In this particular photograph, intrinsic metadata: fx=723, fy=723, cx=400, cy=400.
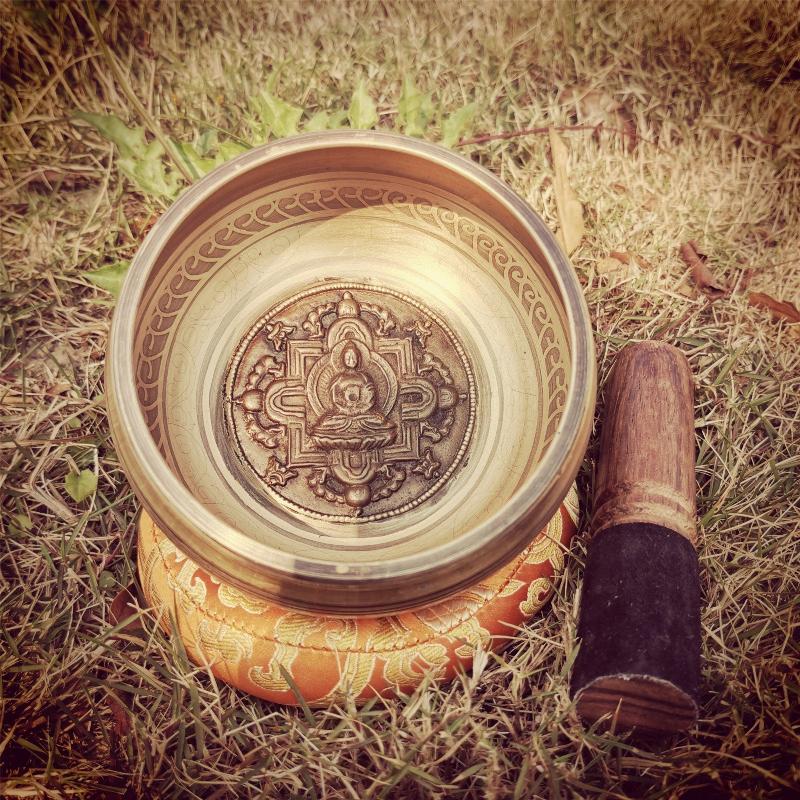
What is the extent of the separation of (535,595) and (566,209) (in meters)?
1.12

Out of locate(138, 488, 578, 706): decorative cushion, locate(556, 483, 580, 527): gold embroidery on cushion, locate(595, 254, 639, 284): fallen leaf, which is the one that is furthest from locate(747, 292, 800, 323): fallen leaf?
locate(138, 488, 578, 706): decorative cushion

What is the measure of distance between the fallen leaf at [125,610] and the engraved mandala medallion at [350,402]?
42cm

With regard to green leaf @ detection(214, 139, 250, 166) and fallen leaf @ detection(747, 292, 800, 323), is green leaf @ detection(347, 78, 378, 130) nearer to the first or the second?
green leaf @ detection(214, 139, 250, 166)

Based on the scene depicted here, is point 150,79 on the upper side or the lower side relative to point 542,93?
upper

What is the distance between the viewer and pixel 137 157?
194cm

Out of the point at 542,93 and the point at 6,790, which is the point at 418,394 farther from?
the point at 542,93

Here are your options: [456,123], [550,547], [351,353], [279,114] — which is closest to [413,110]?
[456,123]

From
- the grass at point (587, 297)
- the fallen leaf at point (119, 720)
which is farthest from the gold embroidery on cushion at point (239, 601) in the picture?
the fallen leaf at point (119, 720)

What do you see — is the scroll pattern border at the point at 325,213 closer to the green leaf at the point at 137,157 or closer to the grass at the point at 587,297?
the grass at the point at 587,297

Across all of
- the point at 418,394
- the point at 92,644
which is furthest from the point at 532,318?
the point at 92,644

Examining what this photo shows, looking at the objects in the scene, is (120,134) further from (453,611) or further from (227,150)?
(453,611)

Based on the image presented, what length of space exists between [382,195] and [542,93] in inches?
40.4

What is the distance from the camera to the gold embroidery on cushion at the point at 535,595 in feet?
4.76

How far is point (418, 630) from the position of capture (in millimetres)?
1366
